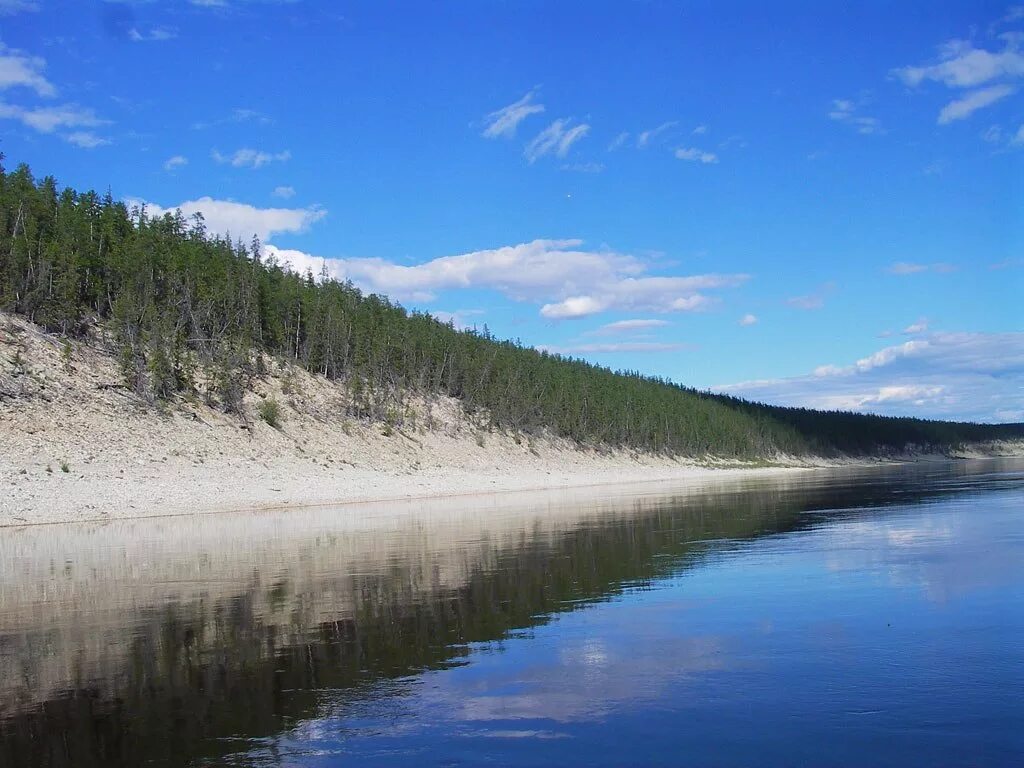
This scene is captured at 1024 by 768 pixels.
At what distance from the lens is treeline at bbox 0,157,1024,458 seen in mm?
76812

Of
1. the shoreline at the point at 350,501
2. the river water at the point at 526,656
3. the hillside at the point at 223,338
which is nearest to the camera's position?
the river water at the point at 526,656

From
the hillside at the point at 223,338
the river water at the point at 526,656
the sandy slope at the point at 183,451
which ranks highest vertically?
the hillside at the point at 223,338

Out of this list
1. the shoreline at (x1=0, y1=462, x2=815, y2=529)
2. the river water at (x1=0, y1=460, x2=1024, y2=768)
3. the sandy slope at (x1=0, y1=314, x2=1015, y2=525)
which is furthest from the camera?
the sandy slope at (x1=0, y1=314, x2=1015, y2=525)

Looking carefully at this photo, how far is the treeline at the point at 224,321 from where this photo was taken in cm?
7681

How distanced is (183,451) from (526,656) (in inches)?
2204

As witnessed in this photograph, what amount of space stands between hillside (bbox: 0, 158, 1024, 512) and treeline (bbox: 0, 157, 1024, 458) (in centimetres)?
22

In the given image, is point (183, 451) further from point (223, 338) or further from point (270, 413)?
point (223, 338)

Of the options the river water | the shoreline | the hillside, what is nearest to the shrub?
the hillside

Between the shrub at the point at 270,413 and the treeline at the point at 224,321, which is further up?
the treeline at the point at 224,321

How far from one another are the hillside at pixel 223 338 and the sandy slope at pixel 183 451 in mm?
466

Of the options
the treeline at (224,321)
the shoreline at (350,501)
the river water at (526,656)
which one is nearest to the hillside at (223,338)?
the treeline at (224,321)

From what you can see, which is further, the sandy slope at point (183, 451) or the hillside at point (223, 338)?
the hillside at point (223, 338)

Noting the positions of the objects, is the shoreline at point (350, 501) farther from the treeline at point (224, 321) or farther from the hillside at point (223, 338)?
the treeline at point (224, 321)

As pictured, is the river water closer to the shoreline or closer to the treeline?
the shoreline
